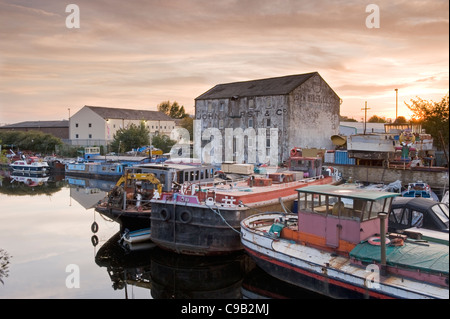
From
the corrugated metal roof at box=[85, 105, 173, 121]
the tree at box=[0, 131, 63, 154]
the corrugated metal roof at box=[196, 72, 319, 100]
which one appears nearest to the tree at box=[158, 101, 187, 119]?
the corrugated metal roof at box=[85, 105, 173, 121]

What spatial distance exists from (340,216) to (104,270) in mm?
10760

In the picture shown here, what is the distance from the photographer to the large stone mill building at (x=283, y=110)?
142 feet

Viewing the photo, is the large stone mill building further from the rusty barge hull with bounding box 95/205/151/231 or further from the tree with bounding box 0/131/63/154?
the tree with bounding box 0/131/63/154

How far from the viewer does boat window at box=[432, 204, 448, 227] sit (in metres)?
15.6

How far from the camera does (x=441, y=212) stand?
15.9 metres

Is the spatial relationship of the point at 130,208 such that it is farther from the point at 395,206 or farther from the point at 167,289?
the point at 395,206

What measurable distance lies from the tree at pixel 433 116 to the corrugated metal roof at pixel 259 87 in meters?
11.4

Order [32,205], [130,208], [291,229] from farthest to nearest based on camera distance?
[32,205], [130,208], [291,229]

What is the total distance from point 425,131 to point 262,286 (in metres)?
31.3

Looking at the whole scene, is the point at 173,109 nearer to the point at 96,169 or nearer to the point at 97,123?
the point at 97,123

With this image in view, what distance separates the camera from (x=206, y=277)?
685 inches

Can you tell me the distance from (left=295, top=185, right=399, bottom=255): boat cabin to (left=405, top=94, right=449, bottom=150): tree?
2330 centimetres

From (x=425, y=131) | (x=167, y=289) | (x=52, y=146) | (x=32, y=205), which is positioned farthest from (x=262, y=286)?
(x=52, y=146)

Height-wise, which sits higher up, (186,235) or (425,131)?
(425,131)
